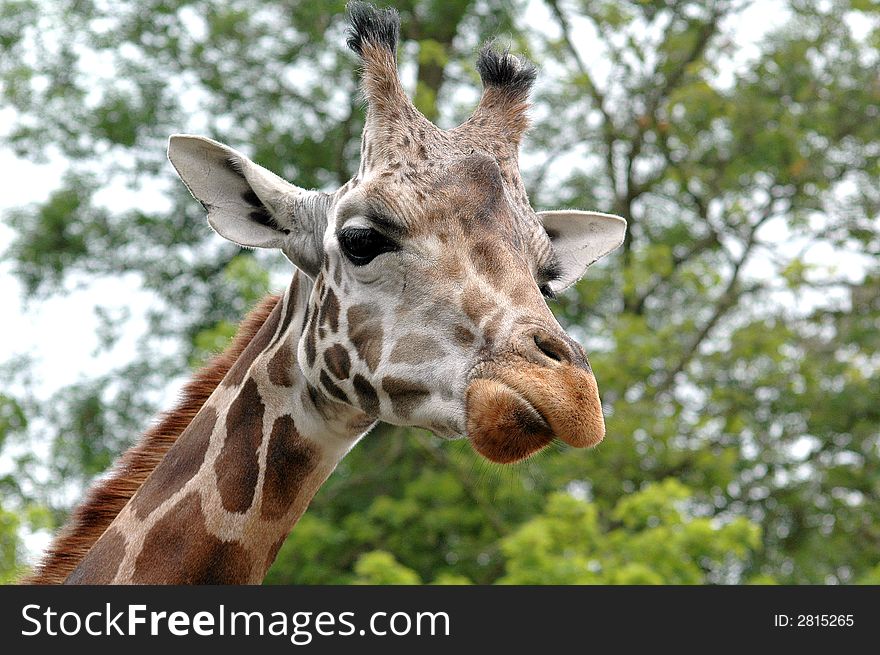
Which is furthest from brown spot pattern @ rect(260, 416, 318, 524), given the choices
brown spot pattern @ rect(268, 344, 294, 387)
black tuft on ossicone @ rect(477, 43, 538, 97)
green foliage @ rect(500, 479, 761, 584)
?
green foliage @ rect(500, 479, 761, 584)

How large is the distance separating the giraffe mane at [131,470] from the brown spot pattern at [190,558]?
56cm

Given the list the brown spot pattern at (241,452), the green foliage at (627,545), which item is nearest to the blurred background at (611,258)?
the green foliage at (627,545)

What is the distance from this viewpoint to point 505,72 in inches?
205

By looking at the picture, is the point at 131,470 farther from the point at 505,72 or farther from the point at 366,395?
the point at 505,72

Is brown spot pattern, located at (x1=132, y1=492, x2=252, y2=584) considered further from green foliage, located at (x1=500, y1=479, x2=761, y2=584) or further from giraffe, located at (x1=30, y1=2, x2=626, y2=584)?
green foliage, located at (x1=500, y1=479, x2=761, y2=584)

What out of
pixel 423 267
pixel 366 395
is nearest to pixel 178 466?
pixel 366 395

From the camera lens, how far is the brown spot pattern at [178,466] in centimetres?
466

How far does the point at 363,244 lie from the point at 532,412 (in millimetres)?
1038

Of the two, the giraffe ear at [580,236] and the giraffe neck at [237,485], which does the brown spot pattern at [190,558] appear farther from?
the giraffe ear at [580,236]

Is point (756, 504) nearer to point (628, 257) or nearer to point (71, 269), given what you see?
point (628, 257)

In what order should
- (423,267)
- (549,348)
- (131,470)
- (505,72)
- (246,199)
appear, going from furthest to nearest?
(505,72)
(131,470)
(246,199)
(423,267)
(549,348)

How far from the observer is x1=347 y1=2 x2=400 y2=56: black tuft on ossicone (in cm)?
489

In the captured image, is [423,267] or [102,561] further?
[102,561]

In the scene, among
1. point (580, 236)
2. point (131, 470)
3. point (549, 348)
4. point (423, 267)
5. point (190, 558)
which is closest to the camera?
point (549, 348)
